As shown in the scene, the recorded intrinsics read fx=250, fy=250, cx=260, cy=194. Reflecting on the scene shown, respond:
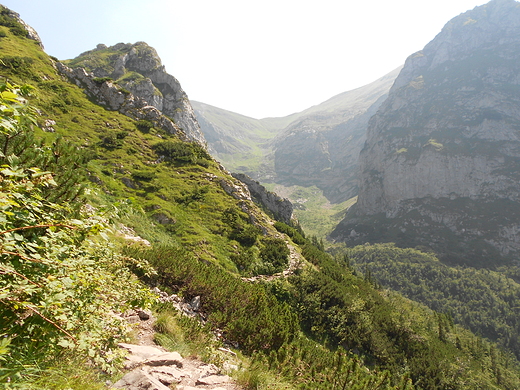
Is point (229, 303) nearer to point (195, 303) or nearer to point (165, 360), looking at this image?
point (195, 303)

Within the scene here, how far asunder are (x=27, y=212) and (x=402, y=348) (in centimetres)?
2350

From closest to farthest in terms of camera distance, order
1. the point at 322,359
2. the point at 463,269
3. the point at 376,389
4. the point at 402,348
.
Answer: the point at 376,389 → the point at 322,359 → the point at 402,348 → the point at 463,269

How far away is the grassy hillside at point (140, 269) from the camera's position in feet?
9.53

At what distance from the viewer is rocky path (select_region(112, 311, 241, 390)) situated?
4.20m

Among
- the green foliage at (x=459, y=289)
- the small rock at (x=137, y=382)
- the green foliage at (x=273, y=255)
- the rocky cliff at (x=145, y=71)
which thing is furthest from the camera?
the green foliage at (x=459, y=289)

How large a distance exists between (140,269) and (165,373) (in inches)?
237

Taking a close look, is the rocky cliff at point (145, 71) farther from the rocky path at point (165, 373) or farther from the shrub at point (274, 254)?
the rocky path at point (165, 373)

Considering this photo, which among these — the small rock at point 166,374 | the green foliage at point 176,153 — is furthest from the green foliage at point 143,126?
the small rock at point 166,374

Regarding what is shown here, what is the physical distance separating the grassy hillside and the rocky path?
39cm

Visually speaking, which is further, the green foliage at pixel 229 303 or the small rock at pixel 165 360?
the green foliage at pixel 229 303

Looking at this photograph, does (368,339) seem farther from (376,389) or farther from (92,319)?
(92,319)

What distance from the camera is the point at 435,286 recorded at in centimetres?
16588

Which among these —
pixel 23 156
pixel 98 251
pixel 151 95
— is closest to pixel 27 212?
pixel 98 251

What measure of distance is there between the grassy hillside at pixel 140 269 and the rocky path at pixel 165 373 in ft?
1.27
